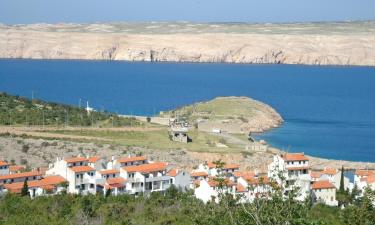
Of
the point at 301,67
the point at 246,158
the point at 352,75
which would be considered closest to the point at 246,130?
the point at 246,158

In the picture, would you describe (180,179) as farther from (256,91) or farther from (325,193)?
(256,91)

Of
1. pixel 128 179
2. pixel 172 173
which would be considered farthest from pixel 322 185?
pixel 128 179

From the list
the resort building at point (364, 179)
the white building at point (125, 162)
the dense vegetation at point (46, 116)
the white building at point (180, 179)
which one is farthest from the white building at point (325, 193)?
the dense vegetation at point (46, 116)

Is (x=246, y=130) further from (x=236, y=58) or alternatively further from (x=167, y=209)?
(x=236, y=58)

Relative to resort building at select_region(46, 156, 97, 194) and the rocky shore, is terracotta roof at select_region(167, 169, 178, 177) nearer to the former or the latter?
resort building at select_region(46, 156, 97, 194)

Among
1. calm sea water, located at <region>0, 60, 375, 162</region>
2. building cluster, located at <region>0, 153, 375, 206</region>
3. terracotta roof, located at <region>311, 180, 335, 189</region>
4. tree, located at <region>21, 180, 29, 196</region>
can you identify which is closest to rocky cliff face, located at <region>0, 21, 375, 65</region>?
calm sea water, located at <region>0, 60, 375, 162</region>

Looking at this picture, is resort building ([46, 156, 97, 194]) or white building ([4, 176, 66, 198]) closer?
white building ([4, 176, 66, 198])
